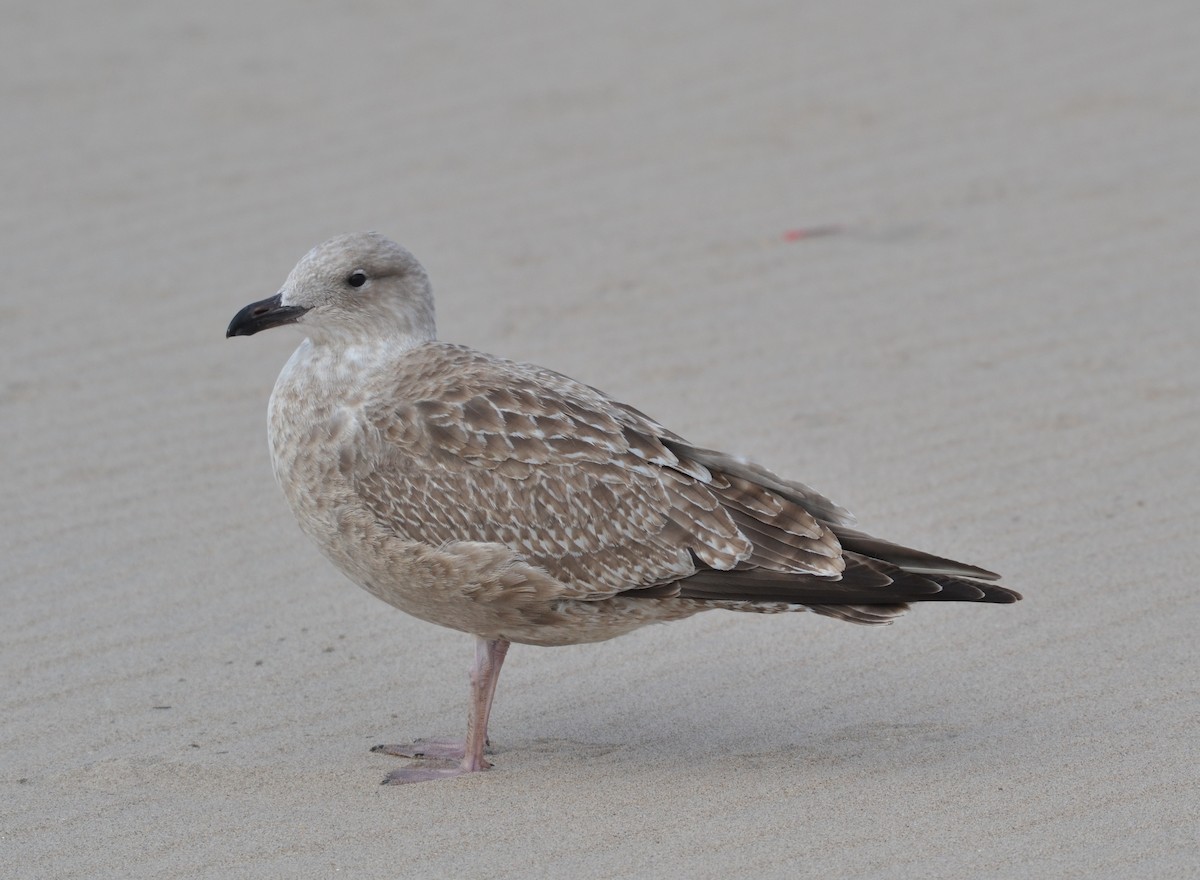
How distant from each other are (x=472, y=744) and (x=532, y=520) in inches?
30.9

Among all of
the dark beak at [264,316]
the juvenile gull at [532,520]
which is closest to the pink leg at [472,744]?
the juvenile gull at [532,520]

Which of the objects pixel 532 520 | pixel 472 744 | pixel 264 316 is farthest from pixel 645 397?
pixel 472 744

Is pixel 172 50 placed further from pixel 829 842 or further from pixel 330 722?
pixel 829 842

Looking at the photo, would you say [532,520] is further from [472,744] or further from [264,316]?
[264,316]

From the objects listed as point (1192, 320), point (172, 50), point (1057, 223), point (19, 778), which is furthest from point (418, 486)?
point (172, 50)

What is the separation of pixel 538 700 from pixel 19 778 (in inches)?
72.0

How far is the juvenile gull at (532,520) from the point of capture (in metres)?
5.57

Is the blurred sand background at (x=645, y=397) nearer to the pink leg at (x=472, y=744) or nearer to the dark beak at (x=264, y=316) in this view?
the pink leg at (x=472, y=744)

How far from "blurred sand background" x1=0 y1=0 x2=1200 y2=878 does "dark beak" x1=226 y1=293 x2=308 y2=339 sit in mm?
1359

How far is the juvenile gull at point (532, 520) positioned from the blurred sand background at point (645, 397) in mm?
553

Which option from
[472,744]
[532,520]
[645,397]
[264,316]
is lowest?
[472,744]

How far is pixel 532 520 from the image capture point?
5.64 metres

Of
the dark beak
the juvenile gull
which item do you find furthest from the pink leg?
the dark beak

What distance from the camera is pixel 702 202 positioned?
36.8 ft
